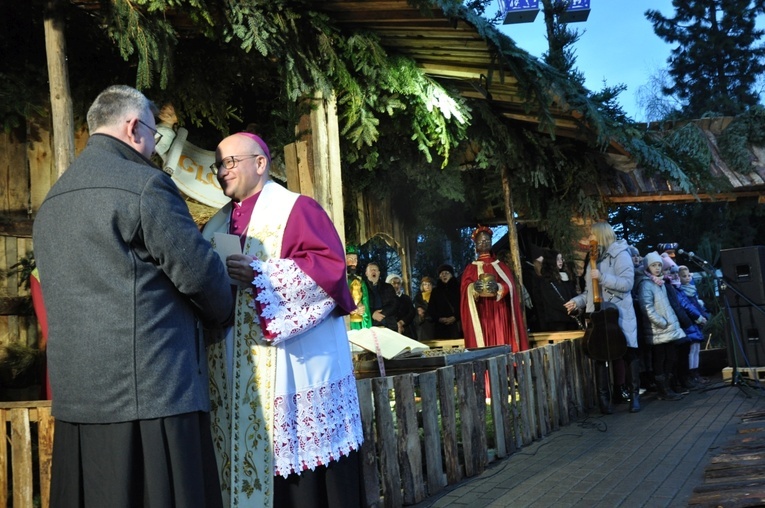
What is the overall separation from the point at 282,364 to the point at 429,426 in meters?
2.57

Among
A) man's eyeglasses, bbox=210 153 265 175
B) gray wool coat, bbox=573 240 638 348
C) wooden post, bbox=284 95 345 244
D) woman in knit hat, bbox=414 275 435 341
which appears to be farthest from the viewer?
woman in knit hat, bbox=414 275 435 341

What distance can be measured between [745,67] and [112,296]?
99.5 ft

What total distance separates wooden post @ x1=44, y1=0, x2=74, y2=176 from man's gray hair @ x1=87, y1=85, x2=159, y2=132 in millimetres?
2625

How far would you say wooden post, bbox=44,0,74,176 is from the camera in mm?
5211

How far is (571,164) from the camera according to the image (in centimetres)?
1120

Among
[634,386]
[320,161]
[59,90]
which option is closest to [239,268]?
[59,90]

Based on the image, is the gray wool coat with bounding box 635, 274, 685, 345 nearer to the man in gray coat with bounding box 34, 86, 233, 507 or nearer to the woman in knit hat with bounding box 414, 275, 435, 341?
the woman in knit hat with bounding box 414, 275, 435, 341

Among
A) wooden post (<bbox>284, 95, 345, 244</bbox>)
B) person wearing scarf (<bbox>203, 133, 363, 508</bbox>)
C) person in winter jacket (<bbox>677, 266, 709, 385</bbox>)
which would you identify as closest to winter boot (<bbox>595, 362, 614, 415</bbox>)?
person in winter jacket (<bbox>677, 266, 709, 385</bbox>)

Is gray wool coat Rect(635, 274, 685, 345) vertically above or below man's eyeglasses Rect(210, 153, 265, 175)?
below

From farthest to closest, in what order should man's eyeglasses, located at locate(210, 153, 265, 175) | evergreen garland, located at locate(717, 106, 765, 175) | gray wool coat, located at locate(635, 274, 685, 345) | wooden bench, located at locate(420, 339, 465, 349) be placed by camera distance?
evergreen garland, located at locate(717, 106, 765, 175)
wooden bench, located at locate(420, 339, 465, 349)
gray wool coat, located at locate(635, 274, 685, 345)
man's eyeglasses, located at locate(210, 153, 265, 175)

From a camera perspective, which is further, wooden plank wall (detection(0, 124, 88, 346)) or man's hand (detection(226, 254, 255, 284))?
wooden plank wall (detection(0, 124, 88, 346))

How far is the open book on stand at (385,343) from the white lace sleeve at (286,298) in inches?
103

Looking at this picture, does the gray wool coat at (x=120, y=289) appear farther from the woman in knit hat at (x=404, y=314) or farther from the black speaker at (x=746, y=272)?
the black speaker at (x=746, y=272)

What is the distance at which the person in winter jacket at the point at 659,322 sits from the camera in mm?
9203
